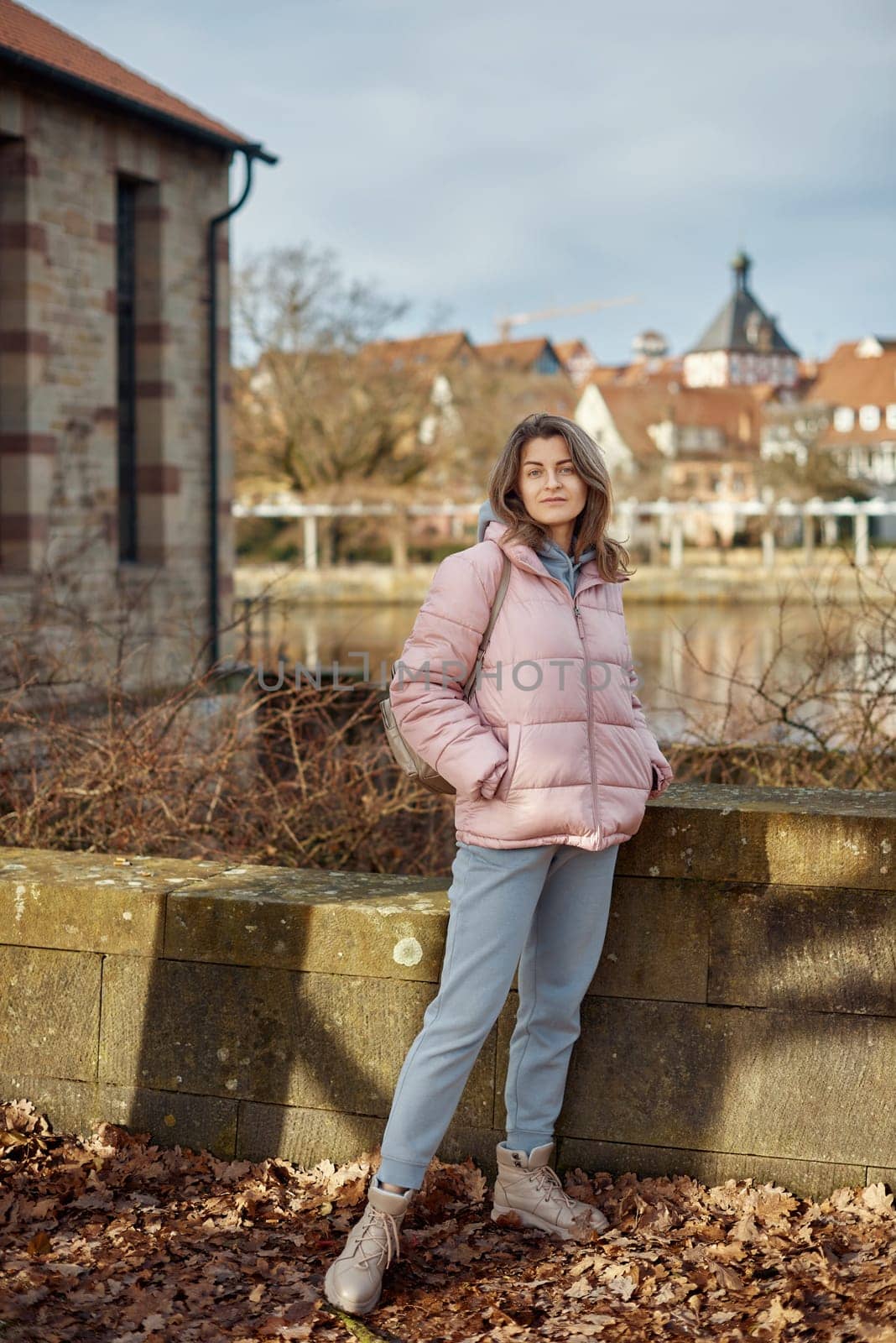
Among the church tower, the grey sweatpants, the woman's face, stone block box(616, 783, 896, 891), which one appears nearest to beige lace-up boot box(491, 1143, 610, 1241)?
the grey sweatpants

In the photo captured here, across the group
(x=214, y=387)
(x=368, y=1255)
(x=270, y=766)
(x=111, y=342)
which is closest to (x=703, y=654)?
(x=214, y=387)

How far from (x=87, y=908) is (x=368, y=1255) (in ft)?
4.08

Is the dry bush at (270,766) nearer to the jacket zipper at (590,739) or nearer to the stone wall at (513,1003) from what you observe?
the stone wall at (513,1003)

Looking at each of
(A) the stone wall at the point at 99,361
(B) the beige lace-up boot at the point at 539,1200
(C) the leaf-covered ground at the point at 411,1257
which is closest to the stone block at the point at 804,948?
(C) the leaf-covered ground at the point at 411,1257

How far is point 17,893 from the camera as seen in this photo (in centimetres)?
402

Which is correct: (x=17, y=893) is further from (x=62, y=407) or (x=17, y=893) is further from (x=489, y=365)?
(x=489, y=365)

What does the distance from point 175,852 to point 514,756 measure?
3.12 meters

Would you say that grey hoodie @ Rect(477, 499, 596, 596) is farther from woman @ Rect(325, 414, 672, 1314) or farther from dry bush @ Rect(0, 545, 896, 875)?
dry bush @ Rect(0, 545, 896, 875)

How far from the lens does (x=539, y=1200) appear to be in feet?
11.7

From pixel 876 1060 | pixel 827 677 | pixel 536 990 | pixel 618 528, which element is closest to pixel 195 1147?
pixel 536 990

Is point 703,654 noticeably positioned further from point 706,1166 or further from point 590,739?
point 590,739

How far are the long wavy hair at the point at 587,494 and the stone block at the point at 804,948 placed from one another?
0.89 m

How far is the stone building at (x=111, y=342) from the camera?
12891 millimetres

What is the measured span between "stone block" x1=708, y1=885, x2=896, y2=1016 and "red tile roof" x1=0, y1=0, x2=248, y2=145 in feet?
35.0
